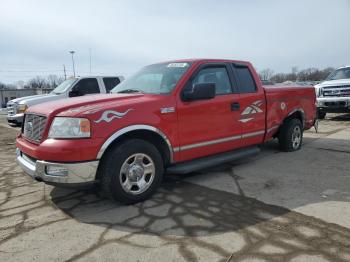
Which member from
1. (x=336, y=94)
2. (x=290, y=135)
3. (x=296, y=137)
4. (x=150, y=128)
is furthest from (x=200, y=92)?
(x=336, y=94)

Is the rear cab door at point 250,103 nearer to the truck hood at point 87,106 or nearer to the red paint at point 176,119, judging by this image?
the red paint at point 176,119

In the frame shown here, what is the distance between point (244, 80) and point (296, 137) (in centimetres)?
204

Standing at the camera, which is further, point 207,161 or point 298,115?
point 298,115

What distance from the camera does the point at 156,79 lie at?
16.2 feet

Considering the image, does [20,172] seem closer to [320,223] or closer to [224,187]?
Answer: [224,187]

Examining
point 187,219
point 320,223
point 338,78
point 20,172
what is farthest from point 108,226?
point 338,78

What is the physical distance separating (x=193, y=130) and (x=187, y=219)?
1412 millimetres

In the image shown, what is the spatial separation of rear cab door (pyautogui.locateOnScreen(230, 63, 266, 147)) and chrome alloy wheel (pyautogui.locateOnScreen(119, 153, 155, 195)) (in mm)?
1856

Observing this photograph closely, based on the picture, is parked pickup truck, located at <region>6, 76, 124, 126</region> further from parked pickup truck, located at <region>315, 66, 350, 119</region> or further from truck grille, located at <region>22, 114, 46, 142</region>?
parked pickup truck, located at <region>315, 66, 350, 119</region>

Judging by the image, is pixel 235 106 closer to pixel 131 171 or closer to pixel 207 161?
pixel 207 161

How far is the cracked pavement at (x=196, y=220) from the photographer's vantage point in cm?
293

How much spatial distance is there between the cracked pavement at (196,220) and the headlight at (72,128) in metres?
0.94

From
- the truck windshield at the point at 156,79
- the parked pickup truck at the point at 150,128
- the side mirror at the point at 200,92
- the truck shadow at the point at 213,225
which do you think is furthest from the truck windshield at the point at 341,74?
the truck shadow at the point at 213,225

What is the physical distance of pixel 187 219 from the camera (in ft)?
11.8
